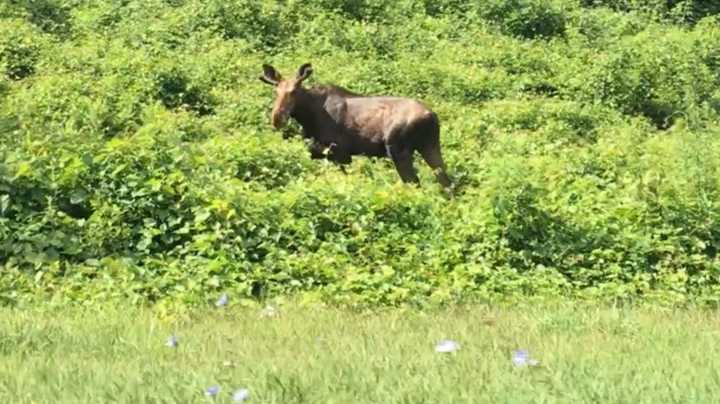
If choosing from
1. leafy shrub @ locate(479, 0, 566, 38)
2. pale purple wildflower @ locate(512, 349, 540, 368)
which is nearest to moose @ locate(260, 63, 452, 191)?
pale purple wildflower @ locate(512, 349, 540, 368)

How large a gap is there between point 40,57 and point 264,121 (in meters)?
4.86

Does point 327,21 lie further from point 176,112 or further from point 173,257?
point 173,257

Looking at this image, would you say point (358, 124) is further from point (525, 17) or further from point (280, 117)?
point (525, 17)

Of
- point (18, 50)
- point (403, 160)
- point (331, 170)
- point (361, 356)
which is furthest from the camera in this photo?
point (18, 50)

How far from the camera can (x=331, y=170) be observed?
11.6 meters

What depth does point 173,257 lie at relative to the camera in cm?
768

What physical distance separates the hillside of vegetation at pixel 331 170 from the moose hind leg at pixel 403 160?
19cm

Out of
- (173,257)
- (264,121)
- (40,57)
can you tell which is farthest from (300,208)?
(40,57)

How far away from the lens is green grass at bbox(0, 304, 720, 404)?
3.98 metres

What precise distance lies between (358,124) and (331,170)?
79 centimetres

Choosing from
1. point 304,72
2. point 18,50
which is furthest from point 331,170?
point 18,50

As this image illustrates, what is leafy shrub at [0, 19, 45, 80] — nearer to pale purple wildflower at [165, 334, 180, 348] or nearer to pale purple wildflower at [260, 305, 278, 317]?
pale purple wildflower at [260, 305, 278, 317]

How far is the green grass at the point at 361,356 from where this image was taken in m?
3.98

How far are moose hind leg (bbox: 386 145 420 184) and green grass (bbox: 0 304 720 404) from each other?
5.27 metres
